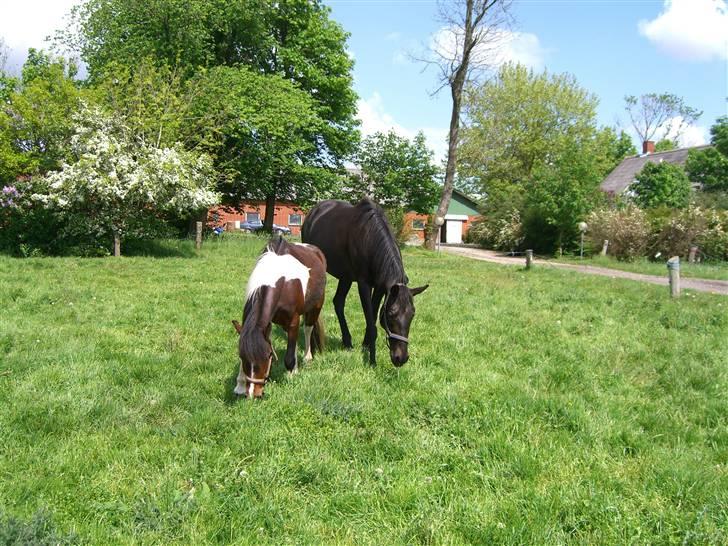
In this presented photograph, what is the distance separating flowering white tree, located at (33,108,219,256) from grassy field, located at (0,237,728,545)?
8174mm

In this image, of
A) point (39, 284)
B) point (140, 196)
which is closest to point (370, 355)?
point (39, 284)

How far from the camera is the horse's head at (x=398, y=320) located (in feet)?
16.0

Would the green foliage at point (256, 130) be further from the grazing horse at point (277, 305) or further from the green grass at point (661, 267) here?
the grazing horse at point (277, 305)

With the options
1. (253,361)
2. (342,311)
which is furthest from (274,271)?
(342,311)

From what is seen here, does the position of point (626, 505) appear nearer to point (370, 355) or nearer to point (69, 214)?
point (370, 355)

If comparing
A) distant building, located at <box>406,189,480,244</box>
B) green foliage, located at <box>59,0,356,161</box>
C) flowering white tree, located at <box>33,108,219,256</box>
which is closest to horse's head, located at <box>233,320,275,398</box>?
flowering white tree, located at <box>33,108,219,256</box>

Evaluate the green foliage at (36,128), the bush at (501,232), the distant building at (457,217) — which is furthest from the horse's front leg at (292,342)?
the distant building at (457,217)

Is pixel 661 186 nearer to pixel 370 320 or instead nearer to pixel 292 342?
pixel 370 320

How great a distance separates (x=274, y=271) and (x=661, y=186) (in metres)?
35.1

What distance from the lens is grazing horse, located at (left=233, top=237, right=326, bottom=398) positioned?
397 cm

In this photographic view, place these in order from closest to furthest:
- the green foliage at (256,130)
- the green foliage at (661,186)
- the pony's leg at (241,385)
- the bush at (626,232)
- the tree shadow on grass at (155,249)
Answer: the pony's leg at (241,385)
the tree shadow on grass at (155,249)
the green foliage at (256,130)
the bush at (626,232)
the green foliage at (661,186)

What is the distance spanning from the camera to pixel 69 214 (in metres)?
14.8

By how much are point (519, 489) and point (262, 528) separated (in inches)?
63.7

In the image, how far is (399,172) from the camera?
91.9ft
